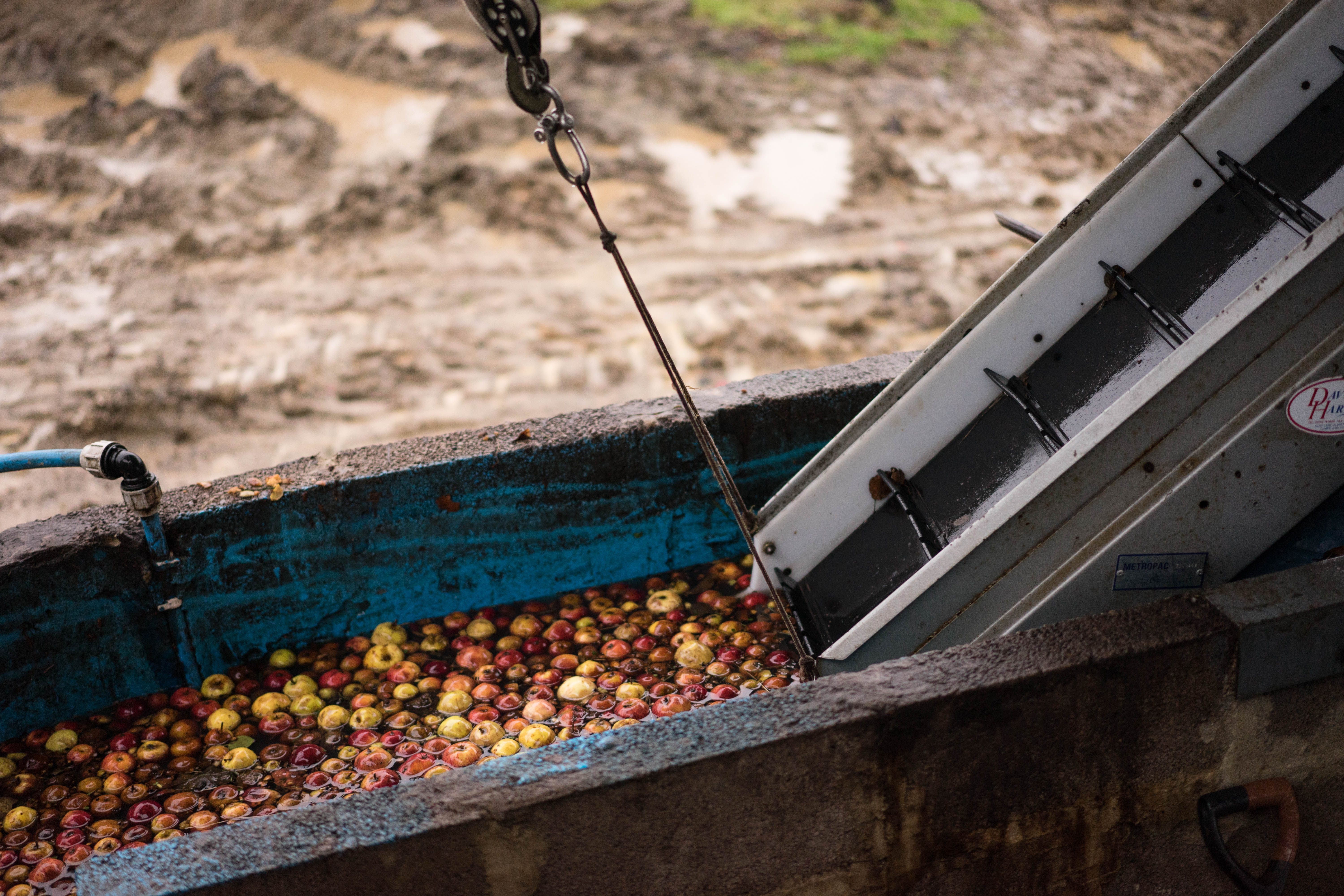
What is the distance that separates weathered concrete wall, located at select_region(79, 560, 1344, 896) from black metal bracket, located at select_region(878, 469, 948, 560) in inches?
19.2

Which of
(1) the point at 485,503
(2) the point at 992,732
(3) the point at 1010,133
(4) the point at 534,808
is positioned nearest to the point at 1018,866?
(2) the point at 992,732

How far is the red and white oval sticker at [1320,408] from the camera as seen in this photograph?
219cm

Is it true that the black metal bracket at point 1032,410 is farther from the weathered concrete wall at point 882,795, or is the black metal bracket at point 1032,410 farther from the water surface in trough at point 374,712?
the water surface in trough at point 374,712

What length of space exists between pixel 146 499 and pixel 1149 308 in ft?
8.98

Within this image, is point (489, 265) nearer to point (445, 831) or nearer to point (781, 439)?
point (781, 439)

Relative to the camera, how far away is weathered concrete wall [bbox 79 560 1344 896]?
6.23ft

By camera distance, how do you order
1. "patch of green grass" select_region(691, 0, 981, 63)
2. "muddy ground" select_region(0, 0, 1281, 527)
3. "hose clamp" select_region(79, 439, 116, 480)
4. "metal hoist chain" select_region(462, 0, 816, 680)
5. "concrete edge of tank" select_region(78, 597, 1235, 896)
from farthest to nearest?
"patch of green grass" select_region(691, 0, 981, 63) → "muddy ground" select_region(0, 0, 1281, 527) → "hose clamp" select_region(79, 439, 116, 480) → "metal hoist chain" select_region(462, 0, 816, 680) → "concrete edge of tank" select_region(78, 597, 1235, 896)

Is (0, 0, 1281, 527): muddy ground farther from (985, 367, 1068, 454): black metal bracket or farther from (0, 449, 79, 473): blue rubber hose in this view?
(985, 367, 1068, 454): black metal bracket

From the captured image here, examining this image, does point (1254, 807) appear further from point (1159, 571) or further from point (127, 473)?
point (127, 473)

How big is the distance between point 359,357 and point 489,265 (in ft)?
4.05

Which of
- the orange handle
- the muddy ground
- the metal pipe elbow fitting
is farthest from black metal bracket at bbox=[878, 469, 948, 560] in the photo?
the muddy ground

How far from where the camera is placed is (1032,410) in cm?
271

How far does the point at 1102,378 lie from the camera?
8.69 ft

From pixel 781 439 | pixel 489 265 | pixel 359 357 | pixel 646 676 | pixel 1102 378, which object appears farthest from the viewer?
pixel 489 265
